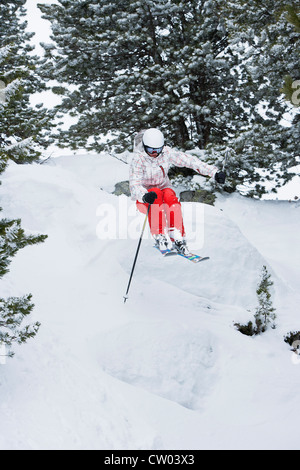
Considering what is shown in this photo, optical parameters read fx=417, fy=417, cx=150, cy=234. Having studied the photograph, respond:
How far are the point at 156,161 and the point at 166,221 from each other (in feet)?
2.97

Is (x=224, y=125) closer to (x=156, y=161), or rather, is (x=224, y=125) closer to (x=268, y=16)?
(x=268, y=16)

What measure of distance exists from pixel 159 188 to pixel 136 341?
2351 millimetres

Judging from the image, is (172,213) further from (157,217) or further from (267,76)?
(267,76)

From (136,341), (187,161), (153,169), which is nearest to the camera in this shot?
(136,341)

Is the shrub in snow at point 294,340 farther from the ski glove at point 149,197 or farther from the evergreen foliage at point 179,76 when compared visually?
the evergreen foliage at point 179,76

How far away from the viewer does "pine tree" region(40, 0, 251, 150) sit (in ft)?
41.5

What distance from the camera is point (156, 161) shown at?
6.17 metres

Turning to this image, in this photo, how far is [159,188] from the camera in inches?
252

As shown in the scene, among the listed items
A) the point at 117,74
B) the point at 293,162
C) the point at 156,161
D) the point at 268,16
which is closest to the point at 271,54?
the point at 268,16

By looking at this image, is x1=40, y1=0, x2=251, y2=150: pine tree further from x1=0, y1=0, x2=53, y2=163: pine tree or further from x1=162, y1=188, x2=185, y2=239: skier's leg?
x1=162, y1=188, x2=185, y2=239: skier's leg

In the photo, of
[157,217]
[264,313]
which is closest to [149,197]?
[157,217]

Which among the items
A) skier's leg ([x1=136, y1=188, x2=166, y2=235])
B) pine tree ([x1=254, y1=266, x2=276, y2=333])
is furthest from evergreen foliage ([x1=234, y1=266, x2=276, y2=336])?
skier's leg ([x1=136, y1=188, x2=166, y2=235])

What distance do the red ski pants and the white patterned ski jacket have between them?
19 cm
